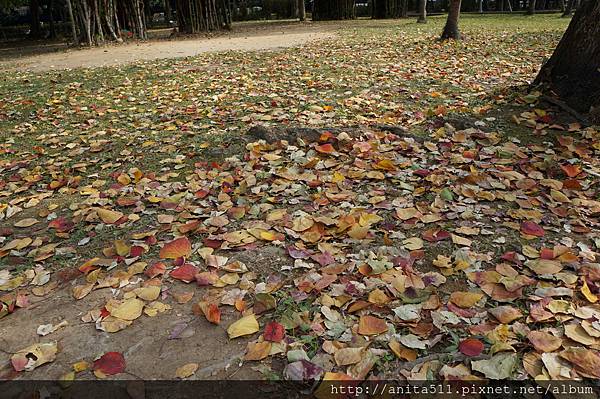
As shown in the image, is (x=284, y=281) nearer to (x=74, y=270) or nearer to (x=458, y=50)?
(x=74, y=270)

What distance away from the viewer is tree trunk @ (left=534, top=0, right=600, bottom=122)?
3.90 meters

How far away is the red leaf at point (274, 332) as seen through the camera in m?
1.78

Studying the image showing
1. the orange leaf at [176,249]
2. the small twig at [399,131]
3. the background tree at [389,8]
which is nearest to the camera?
the orange leaf at [176,249]

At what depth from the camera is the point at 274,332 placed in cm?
180

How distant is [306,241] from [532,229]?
49.4 inches

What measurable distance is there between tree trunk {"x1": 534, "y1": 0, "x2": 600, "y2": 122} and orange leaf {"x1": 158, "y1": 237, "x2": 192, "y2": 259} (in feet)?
11.7

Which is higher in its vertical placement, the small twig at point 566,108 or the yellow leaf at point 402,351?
the small twig at point 566,108

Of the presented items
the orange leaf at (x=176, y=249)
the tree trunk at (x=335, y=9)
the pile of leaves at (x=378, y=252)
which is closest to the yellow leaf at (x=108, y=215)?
the pile of leaves at (x=378, y=252)

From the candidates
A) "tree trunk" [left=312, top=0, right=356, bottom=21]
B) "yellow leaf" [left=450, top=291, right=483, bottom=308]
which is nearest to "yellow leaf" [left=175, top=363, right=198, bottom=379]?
"yellow leaf" [left=450, top=291, right=483, bottom=308]

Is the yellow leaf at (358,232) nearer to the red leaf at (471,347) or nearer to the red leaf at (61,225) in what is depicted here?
the red leaf at (471,347)

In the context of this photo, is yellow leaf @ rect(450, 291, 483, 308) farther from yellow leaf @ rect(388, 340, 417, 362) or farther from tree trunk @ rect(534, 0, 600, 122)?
tree trunk @ rect(534, 0, 600, 122)

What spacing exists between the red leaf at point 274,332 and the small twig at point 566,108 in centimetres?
340

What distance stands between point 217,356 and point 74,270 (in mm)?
1104

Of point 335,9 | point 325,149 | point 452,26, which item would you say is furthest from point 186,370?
point 335,9
